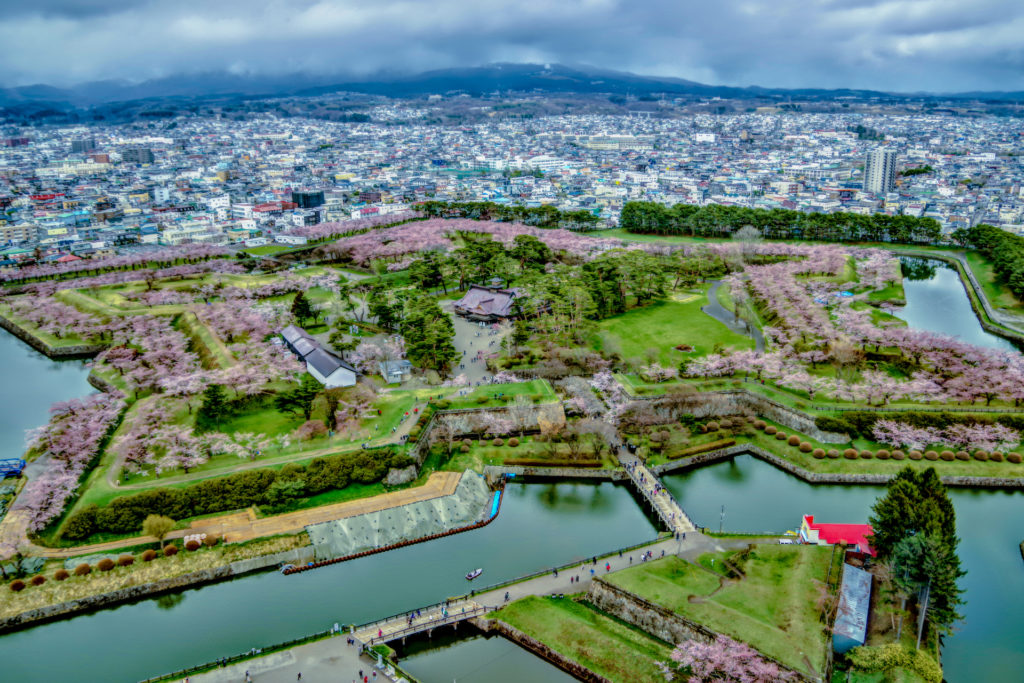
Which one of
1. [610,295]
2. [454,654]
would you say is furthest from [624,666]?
[610,295]

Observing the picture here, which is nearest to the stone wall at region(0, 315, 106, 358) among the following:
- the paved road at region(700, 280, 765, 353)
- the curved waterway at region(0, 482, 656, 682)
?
the curved waterway at region(0, 482, 656, 682)

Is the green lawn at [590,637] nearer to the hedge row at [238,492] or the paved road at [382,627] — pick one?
the paved road at [382,627]

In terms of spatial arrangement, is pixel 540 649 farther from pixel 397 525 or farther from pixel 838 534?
pixel 838 534

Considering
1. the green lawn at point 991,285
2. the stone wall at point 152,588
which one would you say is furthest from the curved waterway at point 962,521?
the green lawn at point 991,285

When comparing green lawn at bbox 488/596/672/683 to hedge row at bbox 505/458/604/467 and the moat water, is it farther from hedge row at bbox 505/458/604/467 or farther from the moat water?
hedge row at bbox 505/458/604/467

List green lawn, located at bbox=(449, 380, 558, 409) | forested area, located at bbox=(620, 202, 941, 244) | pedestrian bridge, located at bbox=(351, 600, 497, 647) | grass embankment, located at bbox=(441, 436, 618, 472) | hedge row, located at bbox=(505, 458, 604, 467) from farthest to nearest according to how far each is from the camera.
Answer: forested area, located at bbox=(620, 202, 941, 244)
green lawn, located at bbox=(449, 380, 558, 409)
grass embankment, located at bbox=(441, 436, 618, 472)
hedge row, located at bbox=(505, 458, 604, 467)
pedestrian bridge, located at bbox=(351, 600, 497, 647)

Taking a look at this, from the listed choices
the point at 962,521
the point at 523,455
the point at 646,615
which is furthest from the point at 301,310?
the point at 962,521
